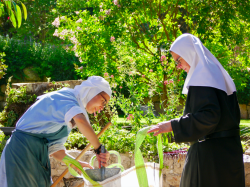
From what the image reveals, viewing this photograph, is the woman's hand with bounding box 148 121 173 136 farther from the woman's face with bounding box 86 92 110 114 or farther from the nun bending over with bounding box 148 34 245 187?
the woman's face with bounding box 86 92 110 114

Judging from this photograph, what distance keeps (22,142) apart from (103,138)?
6.88ft

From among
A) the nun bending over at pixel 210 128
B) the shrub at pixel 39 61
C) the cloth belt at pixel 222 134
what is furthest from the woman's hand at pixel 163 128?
the shrub at pixel 39 61

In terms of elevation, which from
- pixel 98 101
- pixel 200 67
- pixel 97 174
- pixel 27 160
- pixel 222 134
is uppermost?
pixel 200 67

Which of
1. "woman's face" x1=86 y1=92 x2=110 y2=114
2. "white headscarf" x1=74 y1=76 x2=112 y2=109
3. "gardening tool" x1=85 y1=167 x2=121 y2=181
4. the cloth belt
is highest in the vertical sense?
"white headscarf" x1=74 y1=76 x2=112 y2=109

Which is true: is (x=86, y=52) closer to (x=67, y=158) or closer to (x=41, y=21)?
(x=67, y=158)

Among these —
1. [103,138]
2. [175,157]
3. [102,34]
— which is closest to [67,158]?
[175,157]

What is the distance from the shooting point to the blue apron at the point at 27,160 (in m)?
1.84

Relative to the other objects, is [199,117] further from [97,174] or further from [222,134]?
[97,174]

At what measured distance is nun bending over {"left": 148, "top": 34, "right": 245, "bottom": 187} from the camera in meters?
1.69

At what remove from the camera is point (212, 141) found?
178cm

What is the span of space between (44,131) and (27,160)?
222mm

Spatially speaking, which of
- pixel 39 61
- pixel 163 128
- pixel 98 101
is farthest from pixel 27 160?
pixel 39 61

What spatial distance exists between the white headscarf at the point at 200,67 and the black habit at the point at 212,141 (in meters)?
0.04

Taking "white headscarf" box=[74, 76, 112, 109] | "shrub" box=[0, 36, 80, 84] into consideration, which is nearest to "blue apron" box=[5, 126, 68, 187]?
"white headscarf" box=[74, 76, 112, 109]
